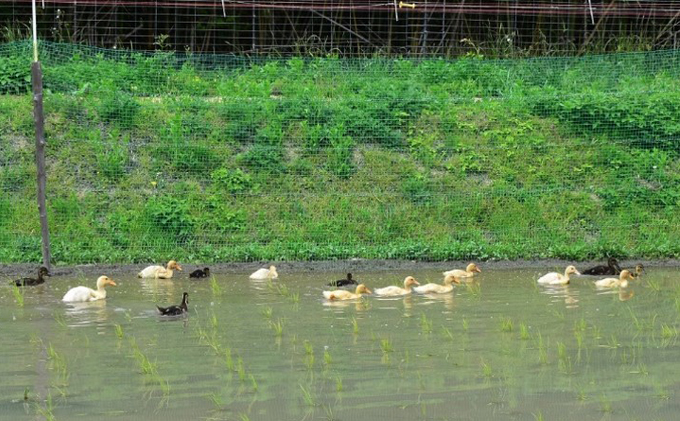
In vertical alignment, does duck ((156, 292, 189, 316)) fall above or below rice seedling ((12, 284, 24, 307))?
above

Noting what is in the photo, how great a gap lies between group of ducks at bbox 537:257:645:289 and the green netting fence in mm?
1335

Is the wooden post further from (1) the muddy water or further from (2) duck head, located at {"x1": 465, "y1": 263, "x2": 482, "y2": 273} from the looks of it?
(2) duck head, located at {"x1": 465, "y1": 263, "x2": 482, "y2": 273}

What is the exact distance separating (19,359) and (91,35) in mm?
15411

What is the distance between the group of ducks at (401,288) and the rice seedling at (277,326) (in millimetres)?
1512

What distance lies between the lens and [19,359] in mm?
11266

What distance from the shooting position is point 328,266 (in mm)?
17328

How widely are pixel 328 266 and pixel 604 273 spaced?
3.99 meters

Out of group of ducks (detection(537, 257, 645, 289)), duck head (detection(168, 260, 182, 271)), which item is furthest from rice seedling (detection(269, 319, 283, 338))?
group of ducks (detection(537, 257, 645, 289))

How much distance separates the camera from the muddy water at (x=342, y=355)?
9.59m

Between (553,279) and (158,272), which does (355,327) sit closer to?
(553,279)

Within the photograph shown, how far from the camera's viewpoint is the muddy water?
959 centimetres

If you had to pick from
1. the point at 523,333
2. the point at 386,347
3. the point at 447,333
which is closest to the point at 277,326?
the point at 386,347

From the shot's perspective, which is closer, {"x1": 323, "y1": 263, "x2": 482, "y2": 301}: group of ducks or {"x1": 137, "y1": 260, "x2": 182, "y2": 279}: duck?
{"x1": 323, "y1": 263, "x2": 482, "y2": 301}: group of ducks

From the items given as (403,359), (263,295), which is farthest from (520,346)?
(263,295)
